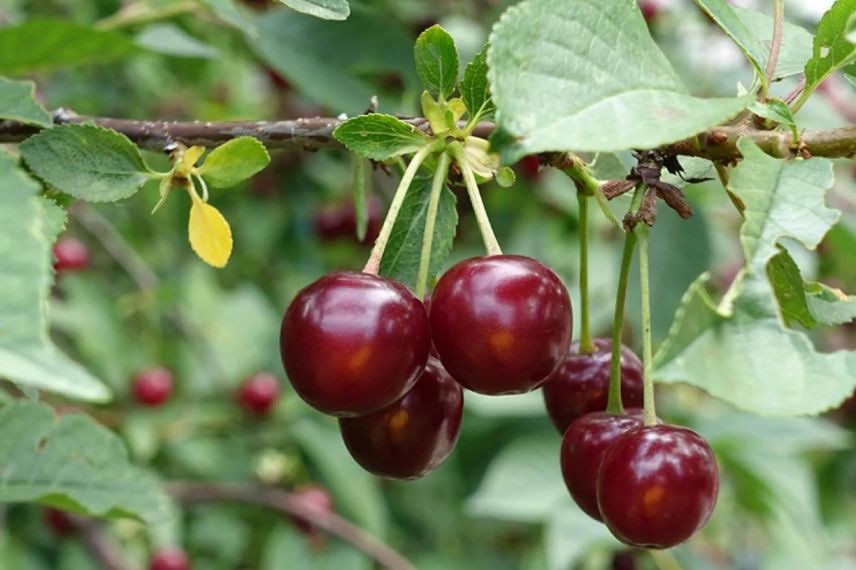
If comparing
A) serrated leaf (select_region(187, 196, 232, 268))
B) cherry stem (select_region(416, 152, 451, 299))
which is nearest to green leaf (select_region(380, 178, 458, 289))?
cherry stem (select_region(416, 152, 451, 299))

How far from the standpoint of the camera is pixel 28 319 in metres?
0.52

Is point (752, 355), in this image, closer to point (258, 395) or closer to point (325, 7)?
point (325, 7)

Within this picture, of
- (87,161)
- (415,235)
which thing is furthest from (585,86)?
(87,161)

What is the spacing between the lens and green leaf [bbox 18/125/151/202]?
88cm

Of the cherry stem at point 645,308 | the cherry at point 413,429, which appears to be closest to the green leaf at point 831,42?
the cherry stem at point 645,308

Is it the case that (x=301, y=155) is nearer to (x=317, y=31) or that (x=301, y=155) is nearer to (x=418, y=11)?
(x=418, y=11)

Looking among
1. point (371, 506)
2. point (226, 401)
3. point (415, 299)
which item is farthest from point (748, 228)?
point (226, 401)

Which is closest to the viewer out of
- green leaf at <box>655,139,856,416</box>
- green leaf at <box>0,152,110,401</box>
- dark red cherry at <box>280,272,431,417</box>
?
green leaf at <box>0,152,110,401</box>

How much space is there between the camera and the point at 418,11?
293 centimetres

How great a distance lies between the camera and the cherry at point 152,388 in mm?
2301

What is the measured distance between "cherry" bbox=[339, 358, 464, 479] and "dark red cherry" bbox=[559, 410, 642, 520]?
0.10m

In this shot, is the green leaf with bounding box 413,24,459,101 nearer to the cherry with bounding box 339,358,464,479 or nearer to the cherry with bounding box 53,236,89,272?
the cherry with bounding box 339,358,464,479

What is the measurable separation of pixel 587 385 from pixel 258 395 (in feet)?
4.83

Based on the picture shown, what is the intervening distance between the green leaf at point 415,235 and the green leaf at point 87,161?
0.22 meters
